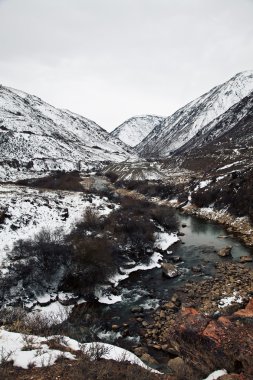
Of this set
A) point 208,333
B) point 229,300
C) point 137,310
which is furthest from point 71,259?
point 208,333

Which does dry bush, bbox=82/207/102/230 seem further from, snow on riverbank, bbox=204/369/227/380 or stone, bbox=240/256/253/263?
snow on riverbank, bbox=204/369/227/380

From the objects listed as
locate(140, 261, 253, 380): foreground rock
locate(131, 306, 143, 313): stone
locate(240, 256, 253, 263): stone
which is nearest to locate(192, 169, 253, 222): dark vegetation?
locate(240, 256, 253, 263): stone

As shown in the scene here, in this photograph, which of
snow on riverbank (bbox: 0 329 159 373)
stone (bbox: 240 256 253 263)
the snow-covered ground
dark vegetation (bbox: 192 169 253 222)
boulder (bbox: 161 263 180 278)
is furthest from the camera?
dark vegetation (bbox: 192 169 253 222)

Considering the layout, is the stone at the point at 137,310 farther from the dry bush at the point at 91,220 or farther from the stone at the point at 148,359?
the dry bush at the point at 91,220

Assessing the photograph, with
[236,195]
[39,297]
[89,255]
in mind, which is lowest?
[39,297]

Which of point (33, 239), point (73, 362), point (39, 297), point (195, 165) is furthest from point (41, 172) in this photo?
point (73, 362)

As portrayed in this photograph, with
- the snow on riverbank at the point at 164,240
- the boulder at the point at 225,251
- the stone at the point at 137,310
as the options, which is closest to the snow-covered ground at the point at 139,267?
the snow on riverbank at the point at 164,240

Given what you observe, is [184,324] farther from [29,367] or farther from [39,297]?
[39,297]
